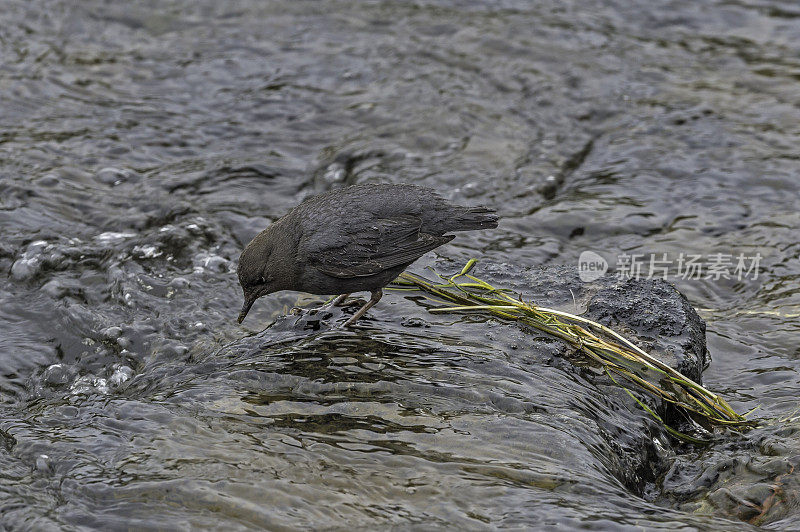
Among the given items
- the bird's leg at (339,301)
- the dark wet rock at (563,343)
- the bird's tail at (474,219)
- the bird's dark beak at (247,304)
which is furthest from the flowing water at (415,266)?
the bird's tail at (474,219)

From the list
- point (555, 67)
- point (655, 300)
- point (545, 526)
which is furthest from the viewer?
point (555, 67)

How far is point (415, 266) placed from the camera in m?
5.58

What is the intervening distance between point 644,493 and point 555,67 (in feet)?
20.5

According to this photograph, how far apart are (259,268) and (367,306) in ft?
2.11

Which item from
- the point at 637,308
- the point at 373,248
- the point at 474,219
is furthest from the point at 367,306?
the point at 637,308

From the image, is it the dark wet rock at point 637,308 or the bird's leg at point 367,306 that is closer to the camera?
the dark wet rock at point 637,308

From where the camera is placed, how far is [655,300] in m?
4.76

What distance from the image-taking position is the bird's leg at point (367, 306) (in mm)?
4910

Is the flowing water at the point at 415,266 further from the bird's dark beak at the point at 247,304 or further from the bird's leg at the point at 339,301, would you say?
the bird's leg at the point at 339,301

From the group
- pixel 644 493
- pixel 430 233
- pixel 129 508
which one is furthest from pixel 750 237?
pixel 129 508

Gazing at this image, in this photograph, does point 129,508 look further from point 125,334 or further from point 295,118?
point 295,118

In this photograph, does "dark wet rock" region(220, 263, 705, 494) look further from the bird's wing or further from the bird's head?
the bird's wing

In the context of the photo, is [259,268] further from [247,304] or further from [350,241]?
[350,241]

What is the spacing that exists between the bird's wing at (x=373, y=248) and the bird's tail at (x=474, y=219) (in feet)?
0.51
